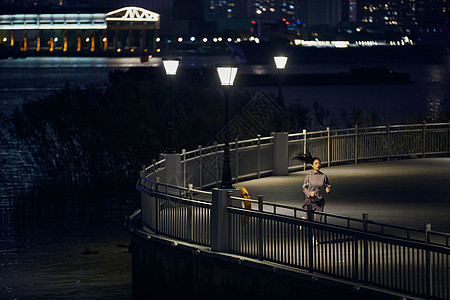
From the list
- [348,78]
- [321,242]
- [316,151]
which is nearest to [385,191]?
[316,151]

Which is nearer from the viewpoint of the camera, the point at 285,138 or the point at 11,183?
the point at 285,138

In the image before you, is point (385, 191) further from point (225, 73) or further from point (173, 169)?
point (225, 73)

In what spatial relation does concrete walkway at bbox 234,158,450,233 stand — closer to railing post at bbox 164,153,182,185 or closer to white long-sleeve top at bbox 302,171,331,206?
railing post at bbox 164,153,182,185

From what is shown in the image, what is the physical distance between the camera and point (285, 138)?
2975 cm

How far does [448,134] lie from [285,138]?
867 cm

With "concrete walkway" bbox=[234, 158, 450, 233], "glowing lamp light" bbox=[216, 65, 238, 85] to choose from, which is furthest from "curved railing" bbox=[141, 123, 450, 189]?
"glowing lamp light" bbox=[216, 65, 238, 85]

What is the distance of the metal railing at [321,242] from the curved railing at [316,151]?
2.38m

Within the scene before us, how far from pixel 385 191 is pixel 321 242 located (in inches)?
418

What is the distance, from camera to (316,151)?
31531mm

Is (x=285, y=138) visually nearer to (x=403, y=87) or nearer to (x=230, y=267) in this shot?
(x=230, y=267)

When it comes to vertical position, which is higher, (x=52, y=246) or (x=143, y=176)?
(x=143, y=176)

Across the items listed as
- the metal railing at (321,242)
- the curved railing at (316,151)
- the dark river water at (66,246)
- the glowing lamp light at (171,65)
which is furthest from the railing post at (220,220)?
the glowing lamp light at (171,65)

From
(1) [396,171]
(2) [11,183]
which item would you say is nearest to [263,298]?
(1) [396,171]

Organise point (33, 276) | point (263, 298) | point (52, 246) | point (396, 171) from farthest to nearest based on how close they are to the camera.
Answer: point (396, 171) < point (52, 246) < point (33, 276) < point (263, 298)
